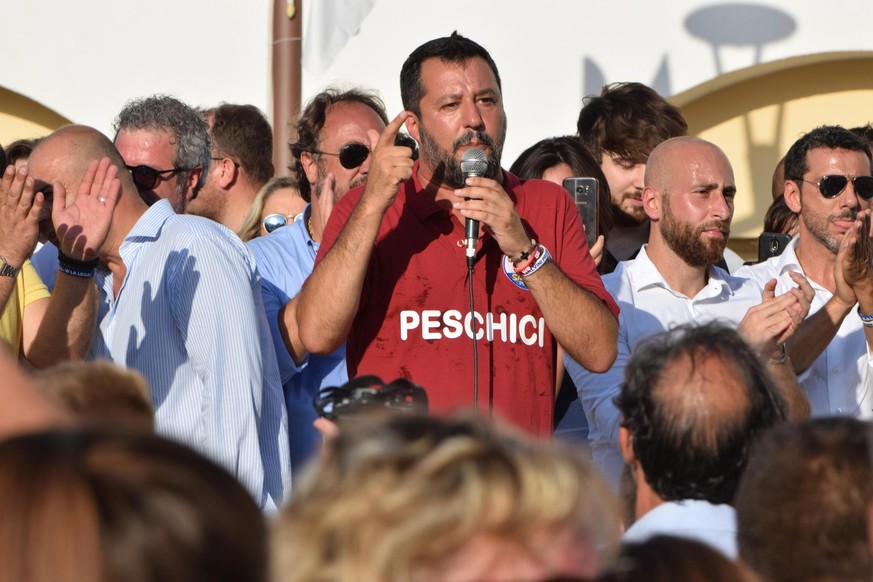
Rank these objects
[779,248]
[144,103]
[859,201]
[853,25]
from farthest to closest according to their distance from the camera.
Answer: [853,25], [779,248], [859,201], [144,103]

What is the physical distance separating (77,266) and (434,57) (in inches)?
48.5

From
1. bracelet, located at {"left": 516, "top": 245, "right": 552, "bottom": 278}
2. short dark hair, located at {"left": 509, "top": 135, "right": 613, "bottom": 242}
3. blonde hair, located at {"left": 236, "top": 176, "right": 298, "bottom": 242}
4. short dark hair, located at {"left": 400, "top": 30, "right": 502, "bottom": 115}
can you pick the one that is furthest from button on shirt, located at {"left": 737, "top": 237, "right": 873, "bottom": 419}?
blonde hair, located at {"left": 236, "top": 176, "right": 298, "bottom": 242}

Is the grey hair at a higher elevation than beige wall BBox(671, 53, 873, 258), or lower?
lower

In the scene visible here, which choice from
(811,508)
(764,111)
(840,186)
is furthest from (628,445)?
(764,111)

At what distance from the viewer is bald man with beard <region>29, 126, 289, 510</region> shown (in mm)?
3516

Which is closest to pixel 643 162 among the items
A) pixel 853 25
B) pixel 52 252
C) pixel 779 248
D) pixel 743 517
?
pixel 779 248

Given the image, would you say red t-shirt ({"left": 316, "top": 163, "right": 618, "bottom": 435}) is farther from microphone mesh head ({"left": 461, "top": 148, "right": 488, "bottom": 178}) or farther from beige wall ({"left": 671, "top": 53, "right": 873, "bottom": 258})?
beige wall ({"left": 671, "top": 53, "right": 873, "bottom": 258})

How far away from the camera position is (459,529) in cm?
131

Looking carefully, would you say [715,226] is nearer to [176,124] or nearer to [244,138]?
[176,124]

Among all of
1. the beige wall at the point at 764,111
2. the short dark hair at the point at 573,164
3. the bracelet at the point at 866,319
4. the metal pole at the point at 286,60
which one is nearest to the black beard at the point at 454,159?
the short dark hair at the point at 573,164

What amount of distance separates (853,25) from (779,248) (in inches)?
124

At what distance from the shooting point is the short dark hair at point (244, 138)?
19.4 feet

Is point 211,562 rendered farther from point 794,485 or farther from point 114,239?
point 114,239

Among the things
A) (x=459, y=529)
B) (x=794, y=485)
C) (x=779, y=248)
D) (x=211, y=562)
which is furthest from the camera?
(x=779, y=248)
